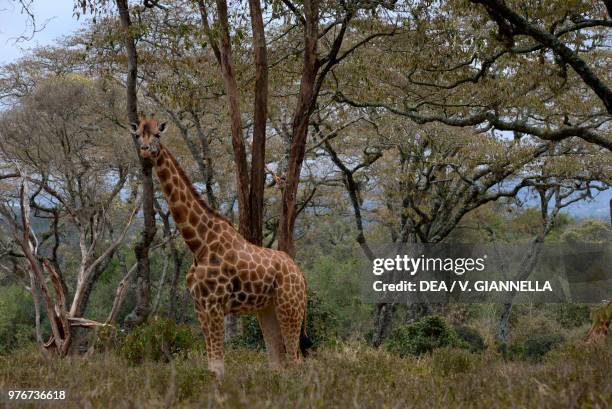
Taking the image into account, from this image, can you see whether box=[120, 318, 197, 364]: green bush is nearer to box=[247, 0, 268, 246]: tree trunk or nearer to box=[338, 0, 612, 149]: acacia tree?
box=[247, 0, 268, 246]: tree trunk

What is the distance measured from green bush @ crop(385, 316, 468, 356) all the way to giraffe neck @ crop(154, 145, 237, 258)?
7.81 m

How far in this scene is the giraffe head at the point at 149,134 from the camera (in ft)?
23.7

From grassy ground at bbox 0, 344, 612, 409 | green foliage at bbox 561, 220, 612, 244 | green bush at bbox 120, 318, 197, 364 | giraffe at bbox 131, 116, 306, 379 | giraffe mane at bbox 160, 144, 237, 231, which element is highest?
green foliage at bbox 561, 220, 612, 244

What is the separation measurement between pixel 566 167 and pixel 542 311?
675 inches

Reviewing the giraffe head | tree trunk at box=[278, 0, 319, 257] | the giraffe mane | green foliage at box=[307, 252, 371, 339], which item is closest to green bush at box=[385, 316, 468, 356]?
tree trunk at box=[278, 0, 319, 257]

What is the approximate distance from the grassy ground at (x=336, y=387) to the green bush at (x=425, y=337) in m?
6.42

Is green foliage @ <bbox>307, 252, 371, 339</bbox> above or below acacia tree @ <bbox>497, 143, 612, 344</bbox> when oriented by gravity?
below

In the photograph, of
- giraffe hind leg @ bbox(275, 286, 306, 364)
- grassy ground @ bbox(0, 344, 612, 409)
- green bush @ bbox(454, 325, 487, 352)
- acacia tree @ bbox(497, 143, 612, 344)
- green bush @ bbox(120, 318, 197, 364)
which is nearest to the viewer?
grassy ground @ bbox(0, 344, 612, 409)

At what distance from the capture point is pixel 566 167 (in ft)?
62.0

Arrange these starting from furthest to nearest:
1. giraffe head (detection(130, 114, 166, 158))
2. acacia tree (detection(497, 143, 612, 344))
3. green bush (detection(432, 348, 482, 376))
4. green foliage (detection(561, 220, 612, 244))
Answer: green foliage (detection(561, 220, 612, 244))
acacia tree (detection(497, 143, 612, 344))
green bush (detection(432, 348, 482, 376))
giraffe head (detection(130, 114, 166, 158))

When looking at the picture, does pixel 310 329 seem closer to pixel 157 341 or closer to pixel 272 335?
pixel 157 341

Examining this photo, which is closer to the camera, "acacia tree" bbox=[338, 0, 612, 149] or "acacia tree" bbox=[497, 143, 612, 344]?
"acacia tree" bbox=[338, 0, 612, 149]

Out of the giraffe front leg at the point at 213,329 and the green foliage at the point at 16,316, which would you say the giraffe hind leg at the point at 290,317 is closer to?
the giraffe front leg at the point at 213,329

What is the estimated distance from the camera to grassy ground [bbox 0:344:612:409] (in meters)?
4.33
